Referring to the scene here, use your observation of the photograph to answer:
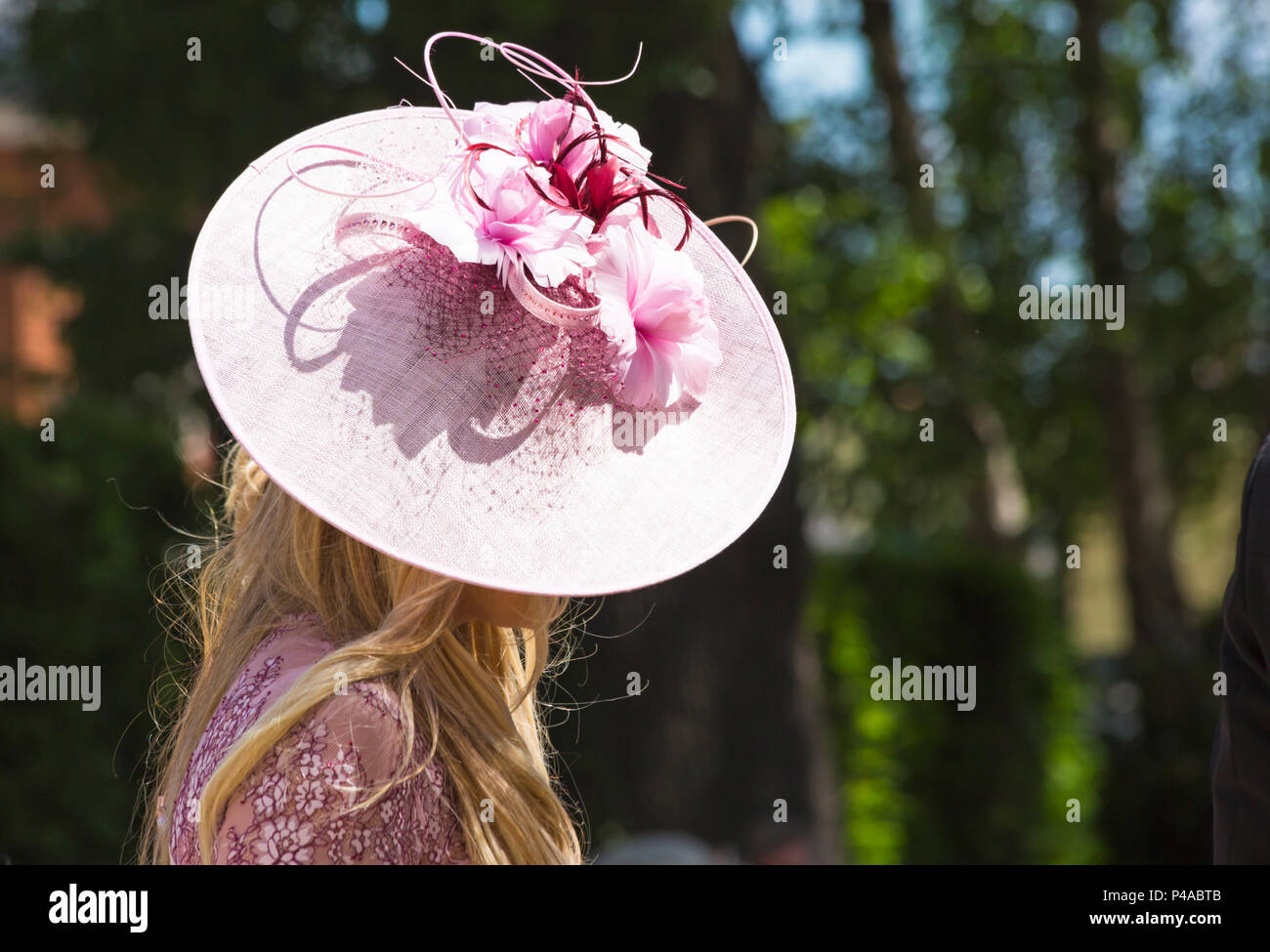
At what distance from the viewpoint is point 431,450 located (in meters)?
1.38

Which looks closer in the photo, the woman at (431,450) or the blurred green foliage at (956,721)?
the woman at (431,450)

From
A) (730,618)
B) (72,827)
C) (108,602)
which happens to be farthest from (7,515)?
(730,618)

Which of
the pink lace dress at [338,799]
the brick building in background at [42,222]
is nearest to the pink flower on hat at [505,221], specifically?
the pink lace dress at [338,799]

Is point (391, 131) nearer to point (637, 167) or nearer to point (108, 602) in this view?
point (637, 167)

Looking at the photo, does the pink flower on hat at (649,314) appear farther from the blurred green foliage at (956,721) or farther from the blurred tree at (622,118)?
the blurred green foliage at (956,721)

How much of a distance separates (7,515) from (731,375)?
150 inches

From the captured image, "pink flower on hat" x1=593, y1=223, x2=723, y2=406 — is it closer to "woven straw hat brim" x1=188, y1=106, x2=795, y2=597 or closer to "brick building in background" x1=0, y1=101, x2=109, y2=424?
"woven straw hat brim" x1=188, y1=106, x2=795, y2=597

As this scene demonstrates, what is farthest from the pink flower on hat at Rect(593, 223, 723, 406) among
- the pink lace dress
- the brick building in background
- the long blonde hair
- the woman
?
the brick building in background

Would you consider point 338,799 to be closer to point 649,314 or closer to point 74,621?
point 649,314

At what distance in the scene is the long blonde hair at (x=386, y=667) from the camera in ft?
4.42

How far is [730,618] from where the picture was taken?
5031mm

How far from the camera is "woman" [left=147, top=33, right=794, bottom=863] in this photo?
1.32 meters

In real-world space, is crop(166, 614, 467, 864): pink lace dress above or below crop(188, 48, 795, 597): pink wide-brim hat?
below

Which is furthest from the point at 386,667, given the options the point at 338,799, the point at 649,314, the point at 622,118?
the point at 622,118
